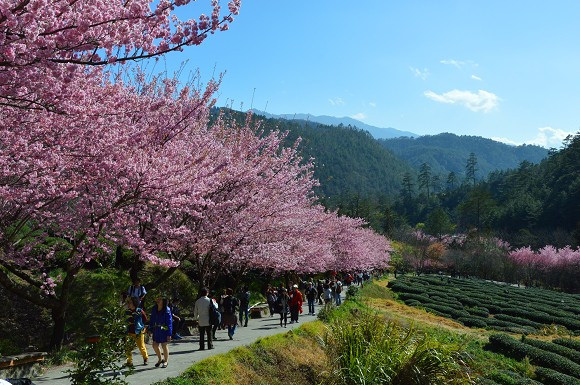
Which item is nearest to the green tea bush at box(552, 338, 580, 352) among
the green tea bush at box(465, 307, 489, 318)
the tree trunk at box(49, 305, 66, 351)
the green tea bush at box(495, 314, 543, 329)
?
the green tea bush at box(495, 314, 543, 329)

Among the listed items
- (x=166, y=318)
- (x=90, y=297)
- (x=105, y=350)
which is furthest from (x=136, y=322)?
(x=90, y=297)

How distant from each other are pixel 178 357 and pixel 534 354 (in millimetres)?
16438

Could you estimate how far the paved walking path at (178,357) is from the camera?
31.6 feet

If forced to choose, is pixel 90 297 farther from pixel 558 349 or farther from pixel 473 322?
pixel 473 322

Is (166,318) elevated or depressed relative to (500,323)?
elevated

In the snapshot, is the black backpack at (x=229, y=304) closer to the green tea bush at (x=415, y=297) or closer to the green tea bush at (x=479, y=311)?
the green tea bush at (x=479, y=311)

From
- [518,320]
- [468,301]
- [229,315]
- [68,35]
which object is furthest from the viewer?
[468,301]

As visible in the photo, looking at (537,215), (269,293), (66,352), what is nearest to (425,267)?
(537,215)

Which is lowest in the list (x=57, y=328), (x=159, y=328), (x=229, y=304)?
(x=229, y=304)

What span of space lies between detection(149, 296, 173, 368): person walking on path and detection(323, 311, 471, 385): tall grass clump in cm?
387

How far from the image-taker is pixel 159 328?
10500 mm

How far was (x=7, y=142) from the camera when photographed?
761cm

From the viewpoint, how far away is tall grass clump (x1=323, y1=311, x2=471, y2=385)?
987 cm

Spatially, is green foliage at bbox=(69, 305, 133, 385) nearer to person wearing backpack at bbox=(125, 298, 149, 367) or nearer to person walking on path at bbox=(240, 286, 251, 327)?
person wearing backpack at bbox=(125, 298, 149, 367)
